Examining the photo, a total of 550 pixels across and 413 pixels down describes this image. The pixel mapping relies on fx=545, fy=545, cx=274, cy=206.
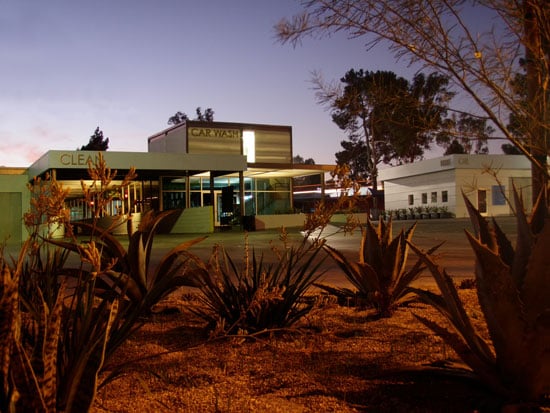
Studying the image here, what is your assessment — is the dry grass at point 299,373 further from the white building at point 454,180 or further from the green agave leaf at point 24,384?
the white building at point 454,180

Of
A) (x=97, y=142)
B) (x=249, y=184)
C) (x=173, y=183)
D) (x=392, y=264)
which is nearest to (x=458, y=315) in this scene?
(x=392, y=264)

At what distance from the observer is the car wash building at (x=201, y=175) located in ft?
89.5

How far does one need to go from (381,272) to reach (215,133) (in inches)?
1434

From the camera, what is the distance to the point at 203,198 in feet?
122

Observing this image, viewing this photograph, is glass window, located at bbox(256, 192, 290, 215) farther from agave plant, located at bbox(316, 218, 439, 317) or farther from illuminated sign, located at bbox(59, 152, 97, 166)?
agave plant, located at bbox(316, 218, 439, 317)

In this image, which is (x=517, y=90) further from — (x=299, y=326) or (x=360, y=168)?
(x=360, y=168)

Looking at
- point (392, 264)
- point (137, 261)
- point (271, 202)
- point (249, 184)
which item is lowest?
point (392, 264)

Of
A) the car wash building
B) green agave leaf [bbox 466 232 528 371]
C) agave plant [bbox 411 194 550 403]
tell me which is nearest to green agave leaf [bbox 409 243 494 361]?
agave plant [bbox 411 194 550 403]

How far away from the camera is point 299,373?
3346 millimetres

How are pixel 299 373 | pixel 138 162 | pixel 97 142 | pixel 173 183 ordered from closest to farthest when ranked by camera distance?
pixel 299 373, pixel 138 162, pixel 173 183, pixel 97 142

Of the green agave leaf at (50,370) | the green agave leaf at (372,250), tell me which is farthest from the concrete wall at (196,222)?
the green agave leaf at (50,370)

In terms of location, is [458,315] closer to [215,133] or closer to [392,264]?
[392,264]

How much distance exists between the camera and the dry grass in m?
2.82

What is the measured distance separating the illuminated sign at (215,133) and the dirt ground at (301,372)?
3597 centimetres
